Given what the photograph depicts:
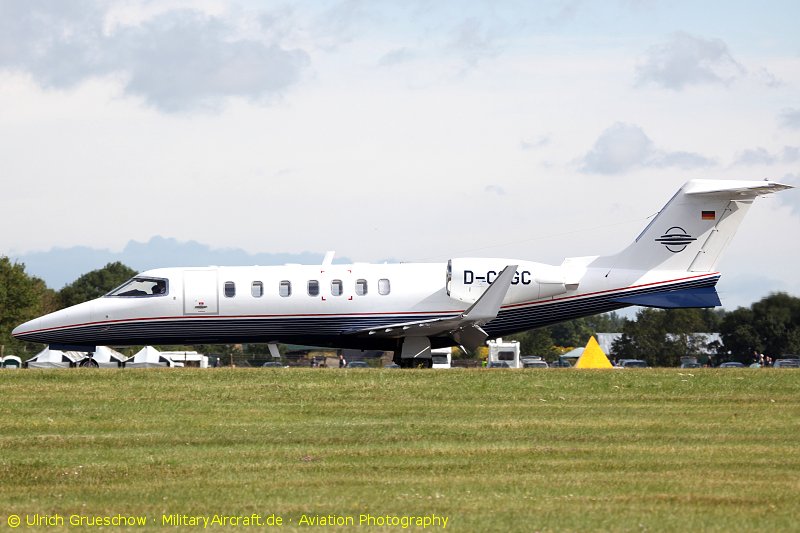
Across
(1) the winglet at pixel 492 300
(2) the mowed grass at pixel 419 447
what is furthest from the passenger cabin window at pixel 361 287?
(2) the mowed grass at pixel 419 447

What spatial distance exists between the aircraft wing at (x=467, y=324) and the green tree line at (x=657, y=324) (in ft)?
51.9

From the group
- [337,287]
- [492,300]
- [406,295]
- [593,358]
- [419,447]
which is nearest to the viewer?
[419,447]

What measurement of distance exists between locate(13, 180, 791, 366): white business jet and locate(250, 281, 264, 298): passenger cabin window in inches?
1.0

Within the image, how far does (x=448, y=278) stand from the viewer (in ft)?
105

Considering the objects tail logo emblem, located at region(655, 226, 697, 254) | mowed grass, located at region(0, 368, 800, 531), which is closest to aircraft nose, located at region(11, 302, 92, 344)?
mowed grass, located at region(0, 368, 800, 531)

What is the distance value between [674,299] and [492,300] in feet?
18.0

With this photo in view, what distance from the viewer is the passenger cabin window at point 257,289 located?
31.8 metres

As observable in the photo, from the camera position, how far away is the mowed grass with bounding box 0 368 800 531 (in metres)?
13.7

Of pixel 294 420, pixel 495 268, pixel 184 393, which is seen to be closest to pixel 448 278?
pixel 495 268

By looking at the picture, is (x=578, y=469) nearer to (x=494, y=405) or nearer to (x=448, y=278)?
(x=494, y=405)

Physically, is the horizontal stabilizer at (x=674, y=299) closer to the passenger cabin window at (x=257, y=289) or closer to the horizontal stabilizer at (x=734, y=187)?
the horizontal stabilizer at (x=734, y=187)

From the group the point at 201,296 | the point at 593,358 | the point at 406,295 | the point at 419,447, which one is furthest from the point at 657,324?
the point at 419,447

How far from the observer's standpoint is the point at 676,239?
107 feet

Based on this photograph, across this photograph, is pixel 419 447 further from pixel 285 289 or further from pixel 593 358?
pixel 593 358
